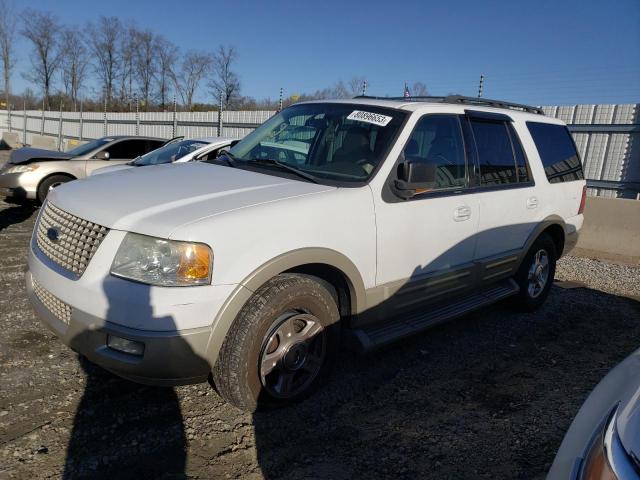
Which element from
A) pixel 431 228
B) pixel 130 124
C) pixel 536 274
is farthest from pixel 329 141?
pixel 130 124

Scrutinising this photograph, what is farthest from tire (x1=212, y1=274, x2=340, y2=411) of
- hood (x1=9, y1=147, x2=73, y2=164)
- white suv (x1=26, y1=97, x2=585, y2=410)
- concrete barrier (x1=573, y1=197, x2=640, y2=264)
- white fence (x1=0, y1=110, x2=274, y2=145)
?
white fence (x1=0, y1=110, x2=274, y2=145)

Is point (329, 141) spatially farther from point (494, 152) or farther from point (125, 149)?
point (125, 149)

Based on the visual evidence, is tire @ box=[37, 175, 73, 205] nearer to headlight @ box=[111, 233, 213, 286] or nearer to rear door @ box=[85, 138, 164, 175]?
rear door @ box=[85, 138, 164, 175]

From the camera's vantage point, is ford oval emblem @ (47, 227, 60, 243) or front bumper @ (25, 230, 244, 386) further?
ford oval emblem @ (47, 227, 60, 243)

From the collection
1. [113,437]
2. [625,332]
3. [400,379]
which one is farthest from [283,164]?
[625,332]

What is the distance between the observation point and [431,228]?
12.0ft

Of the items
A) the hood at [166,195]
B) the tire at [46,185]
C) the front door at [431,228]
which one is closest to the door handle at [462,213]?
the front door at [431,228]

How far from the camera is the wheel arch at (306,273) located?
8.54 feet

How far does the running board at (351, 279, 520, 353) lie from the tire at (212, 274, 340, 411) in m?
0.20

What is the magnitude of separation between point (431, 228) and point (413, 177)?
53cm

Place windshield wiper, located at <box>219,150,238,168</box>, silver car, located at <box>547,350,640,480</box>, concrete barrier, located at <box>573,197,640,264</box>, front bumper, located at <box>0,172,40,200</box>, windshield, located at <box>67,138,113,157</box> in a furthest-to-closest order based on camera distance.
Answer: windshield, located at <box>67,138,113,157</box> → front bumper, located at <box>0,172,40,200</box> → concrete barrier, located at <box>573,197,640,264</box> → windshield wiper, located at <box>219,150,238,168</box> → silver car, located at <box>547,350,640,480</box>

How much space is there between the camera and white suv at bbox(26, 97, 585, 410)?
2508mm

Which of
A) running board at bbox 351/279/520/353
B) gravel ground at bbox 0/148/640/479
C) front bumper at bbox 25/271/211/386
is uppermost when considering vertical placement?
front bumper at bbox 25/271/211/386

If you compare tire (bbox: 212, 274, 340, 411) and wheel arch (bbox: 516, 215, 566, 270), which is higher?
wheel arch (bbox: 516, 215, 566, 270)
